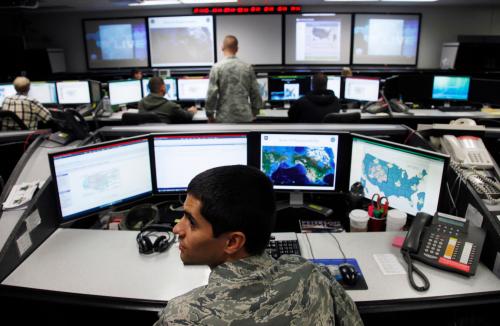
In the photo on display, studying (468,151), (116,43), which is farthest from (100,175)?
(116,43)

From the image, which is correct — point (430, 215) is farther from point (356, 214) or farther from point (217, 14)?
point (217, 14)

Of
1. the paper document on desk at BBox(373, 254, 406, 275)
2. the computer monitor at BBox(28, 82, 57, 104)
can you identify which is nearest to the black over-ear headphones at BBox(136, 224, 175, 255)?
the paper document on desk at BBox(373, 254, 406, 275)

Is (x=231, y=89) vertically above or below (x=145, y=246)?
above

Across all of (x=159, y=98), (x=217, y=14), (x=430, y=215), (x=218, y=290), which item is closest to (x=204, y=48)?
(x=217, y=14)

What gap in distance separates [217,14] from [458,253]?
6781 millimetres

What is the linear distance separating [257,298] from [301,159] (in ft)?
3.73

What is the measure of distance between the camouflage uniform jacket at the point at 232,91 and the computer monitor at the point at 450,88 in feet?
8.88

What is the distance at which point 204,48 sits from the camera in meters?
7.39

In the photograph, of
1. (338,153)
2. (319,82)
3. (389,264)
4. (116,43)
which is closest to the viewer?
(389,264)

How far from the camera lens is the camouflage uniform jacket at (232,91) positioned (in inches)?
146

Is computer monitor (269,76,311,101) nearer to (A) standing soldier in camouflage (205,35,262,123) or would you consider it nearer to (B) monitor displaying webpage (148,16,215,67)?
(A) standing soldier in camouflage (205,35,262,123)

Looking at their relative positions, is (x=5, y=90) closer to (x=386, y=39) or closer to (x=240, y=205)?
(x=240, y=205)

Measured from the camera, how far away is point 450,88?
5.12 metres

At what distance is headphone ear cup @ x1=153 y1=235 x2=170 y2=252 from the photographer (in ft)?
4.80
